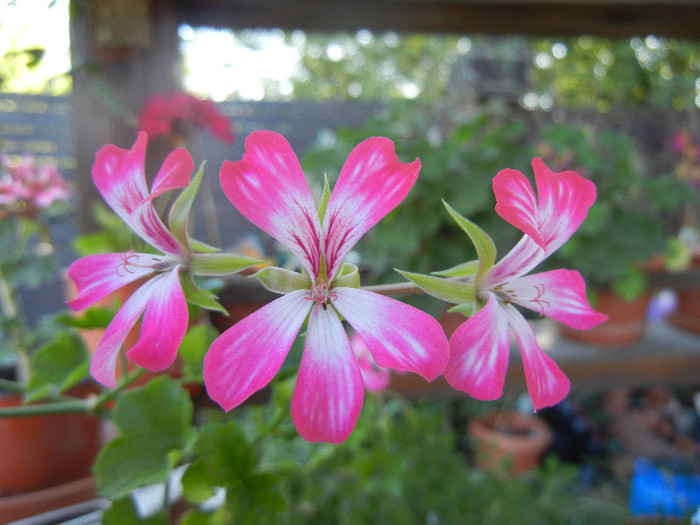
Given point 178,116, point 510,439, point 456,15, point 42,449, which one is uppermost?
point 456,15

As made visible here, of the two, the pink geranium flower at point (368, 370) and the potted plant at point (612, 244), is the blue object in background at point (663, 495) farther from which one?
the pink geranium flower at point (368, 370)

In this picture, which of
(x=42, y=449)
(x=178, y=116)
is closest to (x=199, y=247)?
(x=42, y=449)

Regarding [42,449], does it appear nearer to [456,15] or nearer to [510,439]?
[456,15]

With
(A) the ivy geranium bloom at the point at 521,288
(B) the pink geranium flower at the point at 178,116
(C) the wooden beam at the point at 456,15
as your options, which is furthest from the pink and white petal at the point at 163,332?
(C) the wooden beam at the point at 456,15

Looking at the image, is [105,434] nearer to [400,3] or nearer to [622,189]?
[400,3]

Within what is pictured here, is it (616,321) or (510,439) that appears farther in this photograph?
(510,439)
